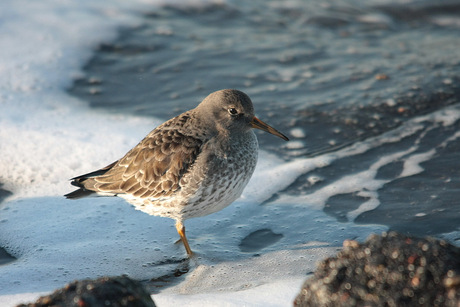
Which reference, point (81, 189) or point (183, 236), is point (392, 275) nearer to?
point (183, 236)

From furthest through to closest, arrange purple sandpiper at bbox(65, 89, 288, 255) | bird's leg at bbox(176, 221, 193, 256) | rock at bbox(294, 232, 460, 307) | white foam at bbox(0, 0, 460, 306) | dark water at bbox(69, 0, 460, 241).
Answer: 1. dark water at bbox(69, 0, 460, 241)
2. bird's leg at bbox(176, 221, 193, 256)
3. purple sandpiper at bbox(65, 89, 288, 255)
4. white foam at bbox(0, 0, 460, 306)
5. rock at bbox(294, 232, 460, 307)

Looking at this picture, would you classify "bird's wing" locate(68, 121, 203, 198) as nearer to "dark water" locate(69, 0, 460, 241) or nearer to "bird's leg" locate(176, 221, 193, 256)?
"bird's leg" locate(176, 221, 193, 256)

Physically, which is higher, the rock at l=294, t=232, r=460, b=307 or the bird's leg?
the rock at l=294, t=232, r=460, b=307

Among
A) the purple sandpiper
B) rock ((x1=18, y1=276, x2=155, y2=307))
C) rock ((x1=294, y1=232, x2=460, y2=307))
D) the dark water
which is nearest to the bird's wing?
the purple sandpiper

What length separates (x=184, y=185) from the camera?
14.3 feet

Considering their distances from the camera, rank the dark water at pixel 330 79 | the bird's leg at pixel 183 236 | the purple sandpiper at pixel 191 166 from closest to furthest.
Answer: the purple sandpiper at pixel 191 166
the bird's leg at pixel 183 236
the dark water at pixel 330 79

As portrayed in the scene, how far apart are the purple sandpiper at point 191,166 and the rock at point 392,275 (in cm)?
180

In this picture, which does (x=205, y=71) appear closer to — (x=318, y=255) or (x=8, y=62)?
(x=8, y=62)

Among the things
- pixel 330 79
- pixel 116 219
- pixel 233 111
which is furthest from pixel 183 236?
pixel 330 79

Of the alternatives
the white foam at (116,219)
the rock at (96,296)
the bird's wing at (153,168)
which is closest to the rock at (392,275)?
the rock at (96,296)

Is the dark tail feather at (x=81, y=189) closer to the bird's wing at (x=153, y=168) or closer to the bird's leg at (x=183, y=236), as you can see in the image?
the bird's wing at (x=153, y=168)

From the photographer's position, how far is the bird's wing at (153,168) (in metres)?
4.40

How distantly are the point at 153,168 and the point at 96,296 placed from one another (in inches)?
76.2

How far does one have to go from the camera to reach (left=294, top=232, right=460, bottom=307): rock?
251 centimetres
